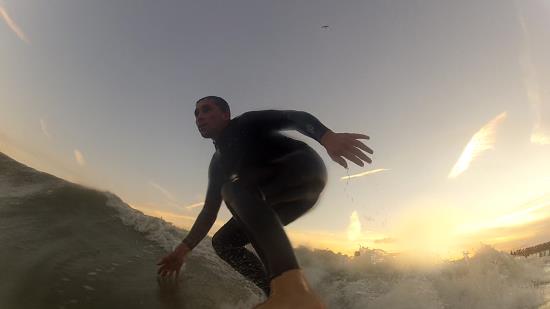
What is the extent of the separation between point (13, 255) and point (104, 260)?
87 centimetres

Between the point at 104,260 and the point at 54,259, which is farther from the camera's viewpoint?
the point at 104,260

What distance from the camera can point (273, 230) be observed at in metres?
2.09

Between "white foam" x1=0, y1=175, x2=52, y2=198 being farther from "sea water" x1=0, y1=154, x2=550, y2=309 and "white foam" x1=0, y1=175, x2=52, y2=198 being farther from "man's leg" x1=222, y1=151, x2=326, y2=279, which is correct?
"man's leg" x1=222, y1=151, x2=326, y2=279

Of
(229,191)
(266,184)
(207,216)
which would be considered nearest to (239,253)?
(207,216)

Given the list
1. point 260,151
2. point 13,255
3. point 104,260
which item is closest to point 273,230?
point 260,151

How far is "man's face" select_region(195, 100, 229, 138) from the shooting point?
3109mm

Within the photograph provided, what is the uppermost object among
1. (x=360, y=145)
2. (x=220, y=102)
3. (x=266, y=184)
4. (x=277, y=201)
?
(x=220, y=102)

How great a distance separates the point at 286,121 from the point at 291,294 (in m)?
1.35

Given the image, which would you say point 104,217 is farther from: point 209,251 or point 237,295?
point 237,295

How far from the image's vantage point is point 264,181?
101 inches

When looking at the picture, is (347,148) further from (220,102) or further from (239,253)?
(239,253)

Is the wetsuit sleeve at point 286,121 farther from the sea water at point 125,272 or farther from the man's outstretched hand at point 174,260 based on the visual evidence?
the sea water at point 125,272

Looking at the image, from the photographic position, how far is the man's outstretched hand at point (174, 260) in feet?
12.3

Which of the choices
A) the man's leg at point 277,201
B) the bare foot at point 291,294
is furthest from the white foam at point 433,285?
the bare foot at point 291,294
